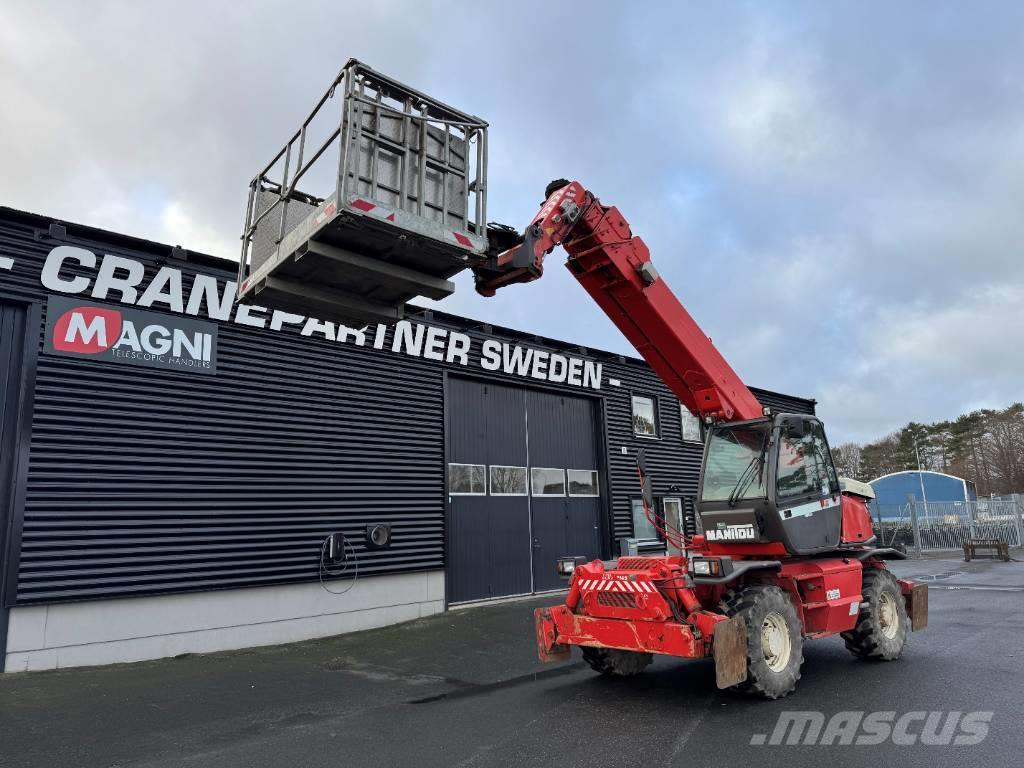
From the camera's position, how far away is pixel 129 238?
9984mm

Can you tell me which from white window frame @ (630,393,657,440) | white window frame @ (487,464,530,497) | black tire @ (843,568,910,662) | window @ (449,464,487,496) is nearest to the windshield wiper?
black tire @ (843,568,910,662)

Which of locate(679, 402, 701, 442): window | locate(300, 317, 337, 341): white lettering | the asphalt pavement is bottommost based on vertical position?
the asphalt pavement

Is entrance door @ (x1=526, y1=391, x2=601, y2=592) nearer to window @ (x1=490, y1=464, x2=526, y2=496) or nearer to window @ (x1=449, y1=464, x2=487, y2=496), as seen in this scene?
window @ (x1=490, y1=464, x2=526, y2=496)

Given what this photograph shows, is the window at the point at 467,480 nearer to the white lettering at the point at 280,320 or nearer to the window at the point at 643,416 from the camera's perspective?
the white lettering at the point at 280,320

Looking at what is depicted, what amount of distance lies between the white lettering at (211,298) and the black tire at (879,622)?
1002 cm

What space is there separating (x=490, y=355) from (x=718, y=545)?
8.14 m

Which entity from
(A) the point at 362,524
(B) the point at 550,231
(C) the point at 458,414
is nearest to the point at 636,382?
(C) the point at 458,414

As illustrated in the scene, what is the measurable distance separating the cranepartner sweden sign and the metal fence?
25092 millimetres

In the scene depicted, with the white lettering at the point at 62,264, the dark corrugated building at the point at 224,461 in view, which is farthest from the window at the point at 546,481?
the white lettering at the point at 62,264

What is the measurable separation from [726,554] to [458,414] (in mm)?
7585

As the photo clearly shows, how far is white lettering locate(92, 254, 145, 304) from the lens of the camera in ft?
31.8

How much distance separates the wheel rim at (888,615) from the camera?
8555 millimetres

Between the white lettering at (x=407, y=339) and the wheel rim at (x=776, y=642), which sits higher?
the white lettering at (x=407, y=339)

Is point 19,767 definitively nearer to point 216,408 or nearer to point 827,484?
point 216,408
